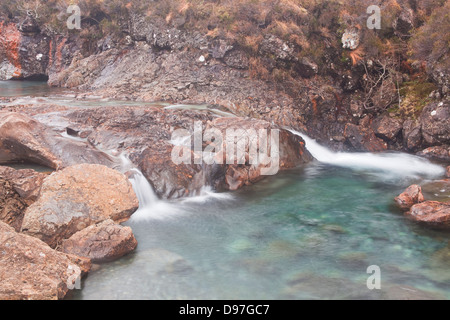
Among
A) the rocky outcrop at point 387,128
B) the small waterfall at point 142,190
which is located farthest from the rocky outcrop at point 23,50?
the rocky outcrop at point 387,128

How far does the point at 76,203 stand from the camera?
7.35 meters

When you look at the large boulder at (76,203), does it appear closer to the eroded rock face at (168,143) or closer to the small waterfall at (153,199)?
the small waterfall at (153,199)

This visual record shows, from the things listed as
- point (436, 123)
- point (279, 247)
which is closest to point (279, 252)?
point (279, 247)

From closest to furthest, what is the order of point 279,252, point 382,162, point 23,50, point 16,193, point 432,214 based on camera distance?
point 279,252, point 16,193, point 432,214, point 382,162, point 23,50

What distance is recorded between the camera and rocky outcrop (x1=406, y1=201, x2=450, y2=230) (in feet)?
26.1

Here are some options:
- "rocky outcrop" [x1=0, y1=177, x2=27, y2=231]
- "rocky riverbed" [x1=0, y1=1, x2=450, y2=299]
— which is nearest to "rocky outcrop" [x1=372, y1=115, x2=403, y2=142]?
"rocky riverbed" [x1=0, y1=1, x2=450, y2=299]

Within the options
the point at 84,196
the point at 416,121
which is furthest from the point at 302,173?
the point at 84,196

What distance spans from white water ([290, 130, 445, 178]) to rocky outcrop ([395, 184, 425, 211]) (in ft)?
7.93

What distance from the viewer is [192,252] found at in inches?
280

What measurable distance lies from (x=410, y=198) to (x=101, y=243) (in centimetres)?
744

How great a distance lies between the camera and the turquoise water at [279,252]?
587cm

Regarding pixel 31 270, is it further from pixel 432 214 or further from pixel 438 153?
pixel 438 153

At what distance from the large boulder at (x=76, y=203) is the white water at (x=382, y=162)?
25.9 ft
